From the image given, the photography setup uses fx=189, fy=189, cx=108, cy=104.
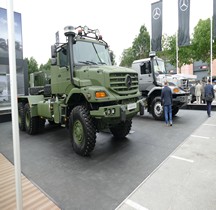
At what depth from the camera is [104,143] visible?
5.46m

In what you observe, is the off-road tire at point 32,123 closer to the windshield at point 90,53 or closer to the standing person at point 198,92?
the windshield at point 90,53

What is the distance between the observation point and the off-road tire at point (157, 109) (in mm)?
8242

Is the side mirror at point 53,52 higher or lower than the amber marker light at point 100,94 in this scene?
higher

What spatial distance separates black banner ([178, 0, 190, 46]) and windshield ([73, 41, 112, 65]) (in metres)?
11.0

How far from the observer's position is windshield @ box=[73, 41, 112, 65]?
486 cm

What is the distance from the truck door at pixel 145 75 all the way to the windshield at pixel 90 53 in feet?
11.7

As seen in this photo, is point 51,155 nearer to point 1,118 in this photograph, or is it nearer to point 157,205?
point 157,205

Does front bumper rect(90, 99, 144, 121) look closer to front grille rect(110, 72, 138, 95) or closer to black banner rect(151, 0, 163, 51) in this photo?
front grille rect(110, 72, 138, 95)

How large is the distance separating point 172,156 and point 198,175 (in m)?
0.93

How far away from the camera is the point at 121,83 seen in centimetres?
456

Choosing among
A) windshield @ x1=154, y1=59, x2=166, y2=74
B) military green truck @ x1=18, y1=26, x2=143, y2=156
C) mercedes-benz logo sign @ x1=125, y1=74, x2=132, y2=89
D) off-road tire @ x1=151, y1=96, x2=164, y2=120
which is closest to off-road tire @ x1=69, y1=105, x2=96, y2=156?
military green truck @ x1=18, y1=26, x2=143, y2=156

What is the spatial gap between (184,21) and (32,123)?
13.1 m

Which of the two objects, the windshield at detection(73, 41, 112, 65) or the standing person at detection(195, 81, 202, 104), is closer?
the windshield at detection(73, 41, 112, 65)

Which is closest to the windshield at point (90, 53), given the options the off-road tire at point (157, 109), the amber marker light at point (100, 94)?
the amber marker light at point (100, 94)
